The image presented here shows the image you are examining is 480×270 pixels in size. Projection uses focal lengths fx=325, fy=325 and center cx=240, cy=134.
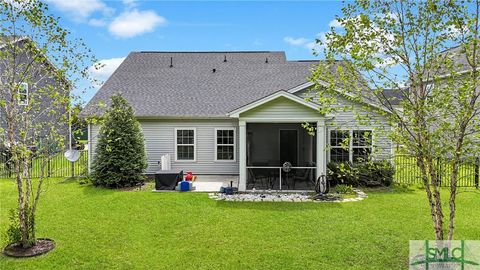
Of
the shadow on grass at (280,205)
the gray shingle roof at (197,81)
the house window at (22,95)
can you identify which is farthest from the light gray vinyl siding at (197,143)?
the house window at (22,95)

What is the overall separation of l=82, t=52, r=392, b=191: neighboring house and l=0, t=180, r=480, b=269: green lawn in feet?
9.18

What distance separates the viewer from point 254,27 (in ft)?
44.7

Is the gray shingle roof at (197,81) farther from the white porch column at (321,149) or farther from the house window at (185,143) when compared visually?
the white porch column at (321,149)

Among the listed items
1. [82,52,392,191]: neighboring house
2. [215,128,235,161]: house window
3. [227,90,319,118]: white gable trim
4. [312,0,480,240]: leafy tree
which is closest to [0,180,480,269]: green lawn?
[312,0,480,240]: leafy tree

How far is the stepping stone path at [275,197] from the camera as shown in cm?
1066

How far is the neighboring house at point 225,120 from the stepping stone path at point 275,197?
0.78m

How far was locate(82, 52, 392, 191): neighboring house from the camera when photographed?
43.2 ft

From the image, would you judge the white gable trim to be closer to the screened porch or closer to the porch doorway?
the screened porch

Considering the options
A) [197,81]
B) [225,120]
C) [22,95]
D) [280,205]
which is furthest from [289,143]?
[22,95]

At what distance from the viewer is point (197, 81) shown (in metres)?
18.5

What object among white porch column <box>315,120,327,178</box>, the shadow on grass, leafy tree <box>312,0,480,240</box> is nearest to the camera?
leafy tree <box>312,0,480,240</box>

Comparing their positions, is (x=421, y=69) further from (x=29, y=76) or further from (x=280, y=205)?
(x=29, y=76)

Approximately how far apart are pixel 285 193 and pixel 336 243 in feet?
16.0

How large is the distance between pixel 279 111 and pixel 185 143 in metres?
5.97
